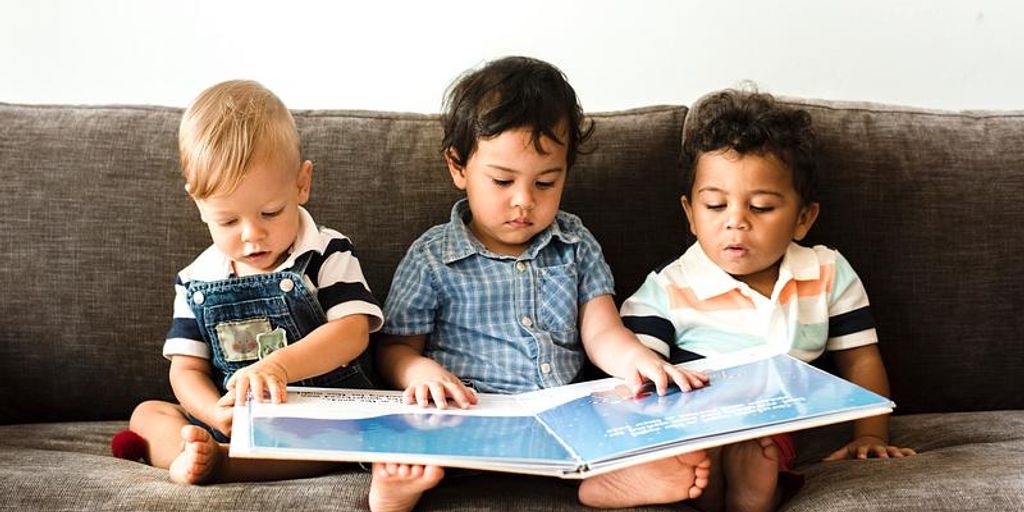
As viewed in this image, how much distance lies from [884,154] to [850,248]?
202mm

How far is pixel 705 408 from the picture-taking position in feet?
5.66

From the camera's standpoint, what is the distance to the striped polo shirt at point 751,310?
216cm

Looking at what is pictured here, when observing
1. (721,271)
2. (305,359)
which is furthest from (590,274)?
(305,359)

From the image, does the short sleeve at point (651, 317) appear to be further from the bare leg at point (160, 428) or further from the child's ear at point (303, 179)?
the bare leg at point (160, 428)

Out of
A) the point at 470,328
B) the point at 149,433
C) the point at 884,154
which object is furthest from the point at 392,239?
the point at 884,154

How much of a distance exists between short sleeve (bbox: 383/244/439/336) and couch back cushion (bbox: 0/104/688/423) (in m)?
0.13

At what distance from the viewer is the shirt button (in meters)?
1.95

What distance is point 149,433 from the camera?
2029 millimetres

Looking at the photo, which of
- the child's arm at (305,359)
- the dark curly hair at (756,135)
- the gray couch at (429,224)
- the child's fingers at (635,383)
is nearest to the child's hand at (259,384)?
the child's arm at (305,359)

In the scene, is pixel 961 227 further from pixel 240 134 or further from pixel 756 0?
pixel 240 134

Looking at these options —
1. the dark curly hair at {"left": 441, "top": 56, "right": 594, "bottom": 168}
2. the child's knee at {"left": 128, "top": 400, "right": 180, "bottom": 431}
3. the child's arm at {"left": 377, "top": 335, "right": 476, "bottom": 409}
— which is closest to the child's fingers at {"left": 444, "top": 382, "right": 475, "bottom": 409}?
the child's arm at {"left": 377, "top": 335, "right": 476, "bottom": 409}

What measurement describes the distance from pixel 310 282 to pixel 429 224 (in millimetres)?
326

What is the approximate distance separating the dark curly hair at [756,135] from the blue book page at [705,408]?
428 millimetres

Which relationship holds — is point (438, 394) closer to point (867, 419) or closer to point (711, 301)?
point (711, 301)
